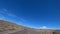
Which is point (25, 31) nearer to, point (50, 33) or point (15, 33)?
point (15, 33)

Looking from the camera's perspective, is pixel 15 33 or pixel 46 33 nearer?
pixel 15 33

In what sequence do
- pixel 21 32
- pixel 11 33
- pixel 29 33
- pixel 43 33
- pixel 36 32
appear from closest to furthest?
pixel 11 33 < pixel 21 32 < pixel 29 33 < pixel 36 32 < pixel 43 33

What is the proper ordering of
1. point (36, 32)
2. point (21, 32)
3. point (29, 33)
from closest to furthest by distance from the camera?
point (21, 32) < point (29, 33) < point (36, 32)

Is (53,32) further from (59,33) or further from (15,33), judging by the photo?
(15,33)

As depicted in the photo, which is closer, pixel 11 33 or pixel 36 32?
pixel 11 33

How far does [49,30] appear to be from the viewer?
486 centimetres

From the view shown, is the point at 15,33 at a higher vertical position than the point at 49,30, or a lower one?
lower

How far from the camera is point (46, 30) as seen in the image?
190 inches

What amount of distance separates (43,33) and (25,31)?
105cm

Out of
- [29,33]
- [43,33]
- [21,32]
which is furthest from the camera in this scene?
[43,33]

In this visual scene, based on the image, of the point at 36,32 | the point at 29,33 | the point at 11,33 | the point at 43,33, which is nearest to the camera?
the point at 11,33

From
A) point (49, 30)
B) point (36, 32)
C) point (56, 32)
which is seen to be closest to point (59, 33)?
point (56, 32)

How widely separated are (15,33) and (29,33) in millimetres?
670

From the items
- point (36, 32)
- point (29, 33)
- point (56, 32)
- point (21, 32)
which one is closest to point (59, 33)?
point (56, 32)
